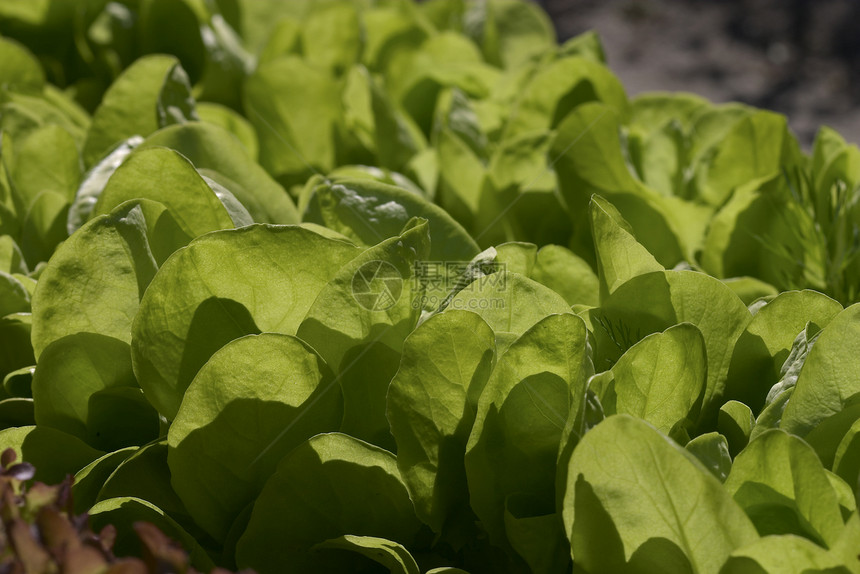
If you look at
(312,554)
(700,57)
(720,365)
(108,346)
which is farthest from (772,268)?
(700,57)

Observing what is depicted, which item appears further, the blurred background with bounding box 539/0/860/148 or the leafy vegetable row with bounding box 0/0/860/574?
the blurred background with bounding box 539/0/860/148

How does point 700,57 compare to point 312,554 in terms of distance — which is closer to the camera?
point 312,554

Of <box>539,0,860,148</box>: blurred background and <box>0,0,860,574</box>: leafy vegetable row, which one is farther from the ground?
<box>0,0,860,574</box>: leafy vegetable row

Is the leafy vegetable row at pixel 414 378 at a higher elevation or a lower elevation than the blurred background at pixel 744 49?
higher

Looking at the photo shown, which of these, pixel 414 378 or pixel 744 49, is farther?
pixel 744 49

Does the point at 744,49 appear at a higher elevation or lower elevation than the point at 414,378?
lower

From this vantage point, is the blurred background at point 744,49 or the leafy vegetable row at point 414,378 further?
the blurred background at point 744,49

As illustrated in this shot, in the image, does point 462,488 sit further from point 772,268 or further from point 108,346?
point 772,268

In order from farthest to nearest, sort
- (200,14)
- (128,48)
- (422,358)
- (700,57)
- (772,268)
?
1. (700,57)
2. (128,48)
3. (200,14)
4. (772,268)
5. (422,358)
